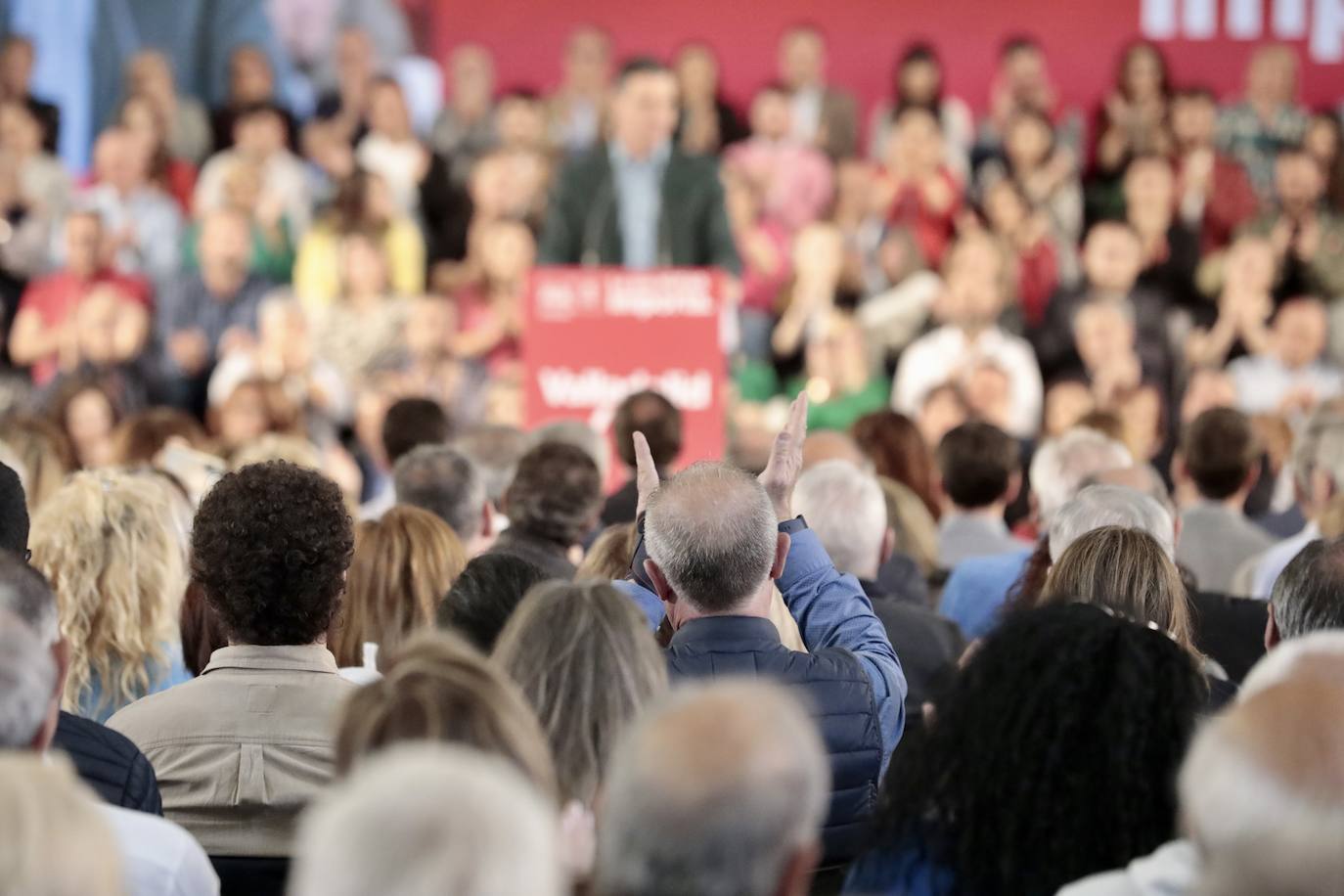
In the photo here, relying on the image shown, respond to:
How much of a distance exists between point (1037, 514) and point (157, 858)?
365 centimetres

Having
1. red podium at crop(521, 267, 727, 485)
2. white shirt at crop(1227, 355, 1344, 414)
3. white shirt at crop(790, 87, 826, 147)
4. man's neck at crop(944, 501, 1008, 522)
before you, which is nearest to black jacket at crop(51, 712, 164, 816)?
man's neck at crop(944, 501, 1008, 522)

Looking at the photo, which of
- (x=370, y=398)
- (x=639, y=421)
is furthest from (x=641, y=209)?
(x=639, y=421)

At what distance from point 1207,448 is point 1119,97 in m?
6.94

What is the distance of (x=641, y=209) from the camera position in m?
8.43

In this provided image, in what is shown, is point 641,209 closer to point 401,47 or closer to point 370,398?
point 370,398

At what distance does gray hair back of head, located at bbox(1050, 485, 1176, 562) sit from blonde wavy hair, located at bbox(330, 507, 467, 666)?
3.80 feet

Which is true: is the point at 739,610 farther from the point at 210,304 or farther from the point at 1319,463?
the point at 210,304

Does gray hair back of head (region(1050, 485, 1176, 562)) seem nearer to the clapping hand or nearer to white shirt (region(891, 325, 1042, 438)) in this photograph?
the clapping hand

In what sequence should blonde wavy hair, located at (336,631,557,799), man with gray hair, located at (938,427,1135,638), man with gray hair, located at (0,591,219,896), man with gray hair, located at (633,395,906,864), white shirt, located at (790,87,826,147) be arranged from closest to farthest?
blonde wavy hair, located at (336,631,557,799) < man with gray hair, located at (0,591,219,896) < man with gray hair, located at (633,395,906,864) < man with gray hair, located at (938,427,1135,638) < white shirt, located at (790,87,826,147)

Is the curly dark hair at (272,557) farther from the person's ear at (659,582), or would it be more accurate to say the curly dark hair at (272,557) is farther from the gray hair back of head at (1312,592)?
the gray hair back of head at (1312,592)

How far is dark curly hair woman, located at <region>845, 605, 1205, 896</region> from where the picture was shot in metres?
2.35

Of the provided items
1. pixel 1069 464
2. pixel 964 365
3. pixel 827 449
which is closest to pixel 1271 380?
pixel 964 365

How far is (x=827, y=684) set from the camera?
119 inches

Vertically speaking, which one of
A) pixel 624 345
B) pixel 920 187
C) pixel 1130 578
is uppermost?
pixel 920 187
